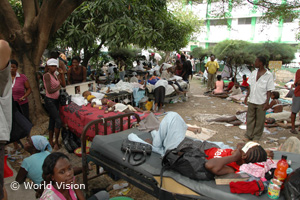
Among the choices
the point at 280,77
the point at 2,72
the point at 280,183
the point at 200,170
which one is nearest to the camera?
the point at 2,72

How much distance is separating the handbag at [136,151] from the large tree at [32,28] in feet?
13.1

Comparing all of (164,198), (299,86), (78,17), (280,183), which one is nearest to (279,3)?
(299,86)

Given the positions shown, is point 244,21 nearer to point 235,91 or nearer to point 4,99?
point 235,91

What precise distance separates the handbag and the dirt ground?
91 cm

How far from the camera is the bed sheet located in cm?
238

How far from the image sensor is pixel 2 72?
179 cm

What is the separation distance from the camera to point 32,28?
548cm

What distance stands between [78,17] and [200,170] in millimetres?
6833

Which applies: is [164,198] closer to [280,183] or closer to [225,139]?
[280,183]

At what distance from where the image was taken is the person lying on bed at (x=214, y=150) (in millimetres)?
2639

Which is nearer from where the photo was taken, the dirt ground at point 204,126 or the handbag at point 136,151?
the handbag at point 136,151

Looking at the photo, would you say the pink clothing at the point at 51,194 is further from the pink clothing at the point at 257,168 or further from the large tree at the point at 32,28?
the large tree at the point at 32,28

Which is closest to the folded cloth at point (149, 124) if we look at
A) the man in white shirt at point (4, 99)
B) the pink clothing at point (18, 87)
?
the man in white shirt at point (4, 99)

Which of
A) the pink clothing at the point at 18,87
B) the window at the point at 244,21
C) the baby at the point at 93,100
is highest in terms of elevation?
the window at the point at 244,21
